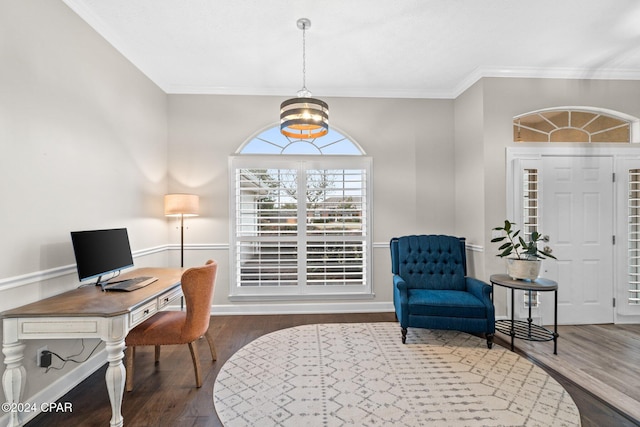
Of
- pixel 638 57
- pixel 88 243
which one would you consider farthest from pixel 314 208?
pixel 638 57

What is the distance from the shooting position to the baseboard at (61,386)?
1985 mm

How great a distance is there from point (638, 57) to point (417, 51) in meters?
2.53

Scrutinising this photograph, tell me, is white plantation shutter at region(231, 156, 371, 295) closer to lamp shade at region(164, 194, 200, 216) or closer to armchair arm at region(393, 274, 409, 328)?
lamp shade at region(164, 194, 200, 216)

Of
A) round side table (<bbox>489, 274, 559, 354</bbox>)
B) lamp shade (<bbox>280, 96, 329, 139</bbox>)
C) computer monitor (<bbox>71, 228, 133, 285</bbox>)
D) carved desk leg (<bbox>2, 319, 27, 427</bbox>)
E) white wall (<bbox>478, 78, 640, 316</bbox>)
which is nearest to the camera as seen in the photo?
carved desk leg (<bbox>2, 319, 27, 427</bbox>)

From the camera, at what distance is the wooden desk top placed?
5.84ft

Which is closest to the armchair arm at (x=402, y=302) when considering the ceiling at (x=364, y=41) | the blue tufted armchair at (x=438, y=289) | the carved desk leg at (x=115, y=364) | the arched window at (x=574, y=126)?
the blue tufted armchair at (x=438, y=289)

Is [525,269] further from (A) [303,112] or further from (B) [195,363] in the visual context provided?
(B) [195,363]

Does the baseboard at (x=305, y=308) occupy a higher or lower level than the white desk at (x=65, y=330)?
lower

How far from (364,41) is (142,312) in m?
3.09

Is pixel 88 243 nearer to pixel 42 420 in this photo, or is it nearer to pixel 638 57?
pixel 42 420

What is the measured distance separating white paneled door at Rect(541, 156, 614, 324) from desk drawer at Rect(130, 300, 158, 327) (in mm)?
4163

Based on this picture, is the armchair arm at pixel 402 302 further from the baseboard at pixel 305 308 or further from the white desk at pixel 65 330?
the white desk at pixel 65 330

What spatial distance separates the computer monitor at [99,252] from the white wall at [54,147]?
0.74ft

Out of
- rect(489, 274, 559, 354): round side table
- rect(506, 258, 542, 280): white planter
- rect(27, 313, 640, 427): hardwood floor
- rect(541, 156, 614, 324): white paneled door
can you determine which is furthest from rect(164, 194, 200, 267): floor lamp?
rect(541, 156, 614, 324): white paneled door
